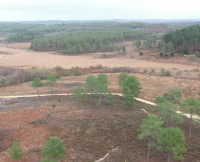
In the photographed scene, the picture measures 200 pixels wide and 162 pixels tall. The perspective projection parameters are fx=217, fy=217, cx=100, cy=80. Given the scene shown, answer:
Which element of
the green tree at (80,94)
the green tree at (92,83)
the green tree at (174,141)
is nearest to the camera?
the green tree at (174,141)

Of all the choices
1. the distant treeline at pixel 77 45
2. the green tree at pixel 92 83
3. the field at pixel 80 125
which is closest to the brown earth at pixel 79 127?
the field at pixel 80 125

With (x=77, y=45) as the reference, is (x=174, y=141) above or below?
below

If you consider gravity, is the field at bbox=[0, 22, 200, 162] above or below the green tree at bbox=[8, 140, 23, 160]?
below

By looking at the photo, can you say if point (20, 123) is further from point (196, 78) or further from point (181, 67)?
point (181, 67)

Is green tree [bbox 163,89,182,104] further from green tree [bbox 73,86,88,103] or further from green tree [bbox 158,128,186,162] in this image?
green tree [bbox 73,86,88,103]

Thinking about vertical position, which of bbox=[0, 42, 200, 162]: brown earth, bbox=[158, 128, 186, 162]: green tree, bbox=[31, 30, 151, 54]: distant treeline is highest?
bbox=[31, 30, 151, 54]: distant treeline

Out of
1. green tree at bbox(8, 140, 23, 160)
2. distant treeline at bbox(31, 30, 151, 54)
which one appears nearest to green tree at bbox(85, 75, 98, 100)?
green tree at bbox(8, 140, 23, 160)

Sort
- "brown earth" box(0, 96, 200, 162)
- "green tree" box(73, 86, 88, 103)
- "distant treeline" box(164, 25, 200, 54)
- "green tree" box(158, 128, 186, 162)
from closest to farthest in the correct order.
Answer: "green tree" box(158, 128, 186, 162)
"brown earth" box(0, 96, 200, 162)
"green tree" box(73, 86, 88, 103)
"distant treeline" box(164, 25, 200, 54)

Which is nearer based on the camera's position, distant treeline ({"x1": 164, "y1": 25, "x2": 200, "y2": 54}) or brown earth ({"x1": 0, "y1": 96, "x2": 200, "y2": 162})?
brown earth ({"x1": 0, "y1": 96, "x2": 200, "y2": 162})

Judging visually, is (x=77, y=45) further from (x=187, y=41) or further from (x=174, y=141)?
(x=174, y=141)

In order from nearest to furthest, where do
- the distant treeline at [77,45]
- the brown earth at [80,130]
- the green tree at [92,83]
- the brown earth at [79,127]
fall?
1. the brown earth at [80,130]
2. the brown earth at [79,127]
3. the green tree at [92,83]
4. the distant treeline at [77,45]

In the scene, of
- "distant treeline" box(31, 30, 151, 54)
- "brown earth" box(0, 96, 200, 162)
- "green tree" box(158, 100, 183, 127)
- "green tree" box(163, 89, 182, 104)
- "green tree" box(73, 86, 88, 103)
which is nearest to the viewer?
"brown earth" box(0, 96, 200, 162)

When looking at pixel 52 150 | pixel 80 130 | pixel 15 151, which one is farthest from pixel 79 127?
pixel 52 150

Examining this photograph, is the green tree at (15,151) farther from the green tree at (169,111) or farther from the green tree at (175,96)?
the green tree at (175,96)
